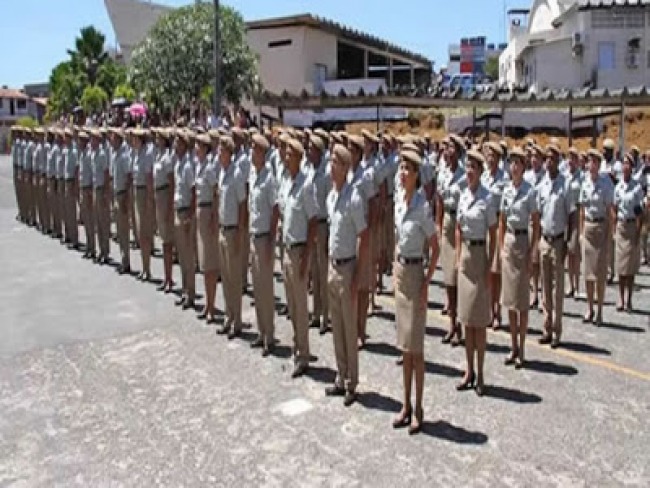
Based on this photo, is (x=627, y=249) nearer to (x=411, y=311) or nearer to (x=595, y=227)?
(x=595, y=227)

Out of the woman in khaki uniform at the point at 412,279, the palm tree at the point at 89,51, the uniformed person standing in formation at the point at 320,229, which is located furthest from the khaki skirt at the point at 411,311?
the palm tree at the point at 89,51

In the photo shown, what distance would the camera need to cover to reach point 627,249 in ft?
34.2

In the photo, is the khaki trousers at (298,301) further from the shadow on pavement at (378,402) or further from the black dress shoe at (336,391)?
the shadow on pavement at (378,402)

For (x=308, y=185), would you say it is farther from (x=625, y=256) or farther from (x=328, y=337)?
(x=625, y=256)

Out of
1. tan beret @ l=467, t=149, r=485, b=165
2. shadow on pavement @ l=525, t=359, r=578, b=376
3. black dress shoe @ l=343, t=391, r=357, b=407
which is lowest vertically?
shadow on pavement @ l=525, t=359, r=578, b=376

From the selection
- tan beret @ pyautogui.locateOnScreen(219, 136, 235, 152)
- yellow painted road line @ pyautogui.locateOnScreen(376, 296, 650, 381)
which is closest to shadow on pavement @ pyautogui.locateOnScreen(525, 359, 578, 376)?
yellow painted road line @ pyautogui.locateOnScreen(376, 296, 650, 381)

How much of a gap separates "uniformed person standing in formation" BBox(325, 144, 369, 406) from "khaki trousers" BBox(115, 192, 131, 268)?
6116 millimetres

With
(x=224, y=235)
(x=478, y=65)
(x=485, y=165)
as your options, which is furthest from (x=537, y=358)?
(x=478, y=65)

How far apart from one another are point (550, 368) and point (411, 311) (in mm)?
2106

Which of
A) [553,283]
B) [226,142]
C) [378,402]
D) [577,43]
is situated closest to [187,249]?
[226,142]

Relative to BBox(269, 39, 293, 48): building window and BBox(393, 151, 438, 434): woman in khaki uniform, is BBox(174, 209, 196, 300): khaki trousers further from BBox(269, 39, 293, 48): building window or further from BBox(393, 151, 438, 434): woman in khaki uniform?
BBox(269, 39, 293, 48): building window

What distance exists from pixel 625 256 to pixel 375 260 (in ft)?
10.9

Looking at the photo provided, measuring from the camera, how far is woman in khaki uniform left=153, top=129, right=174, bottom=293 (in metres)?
10.9

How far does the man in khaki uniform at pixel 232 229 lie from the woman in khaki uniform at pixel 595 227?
158 inches
